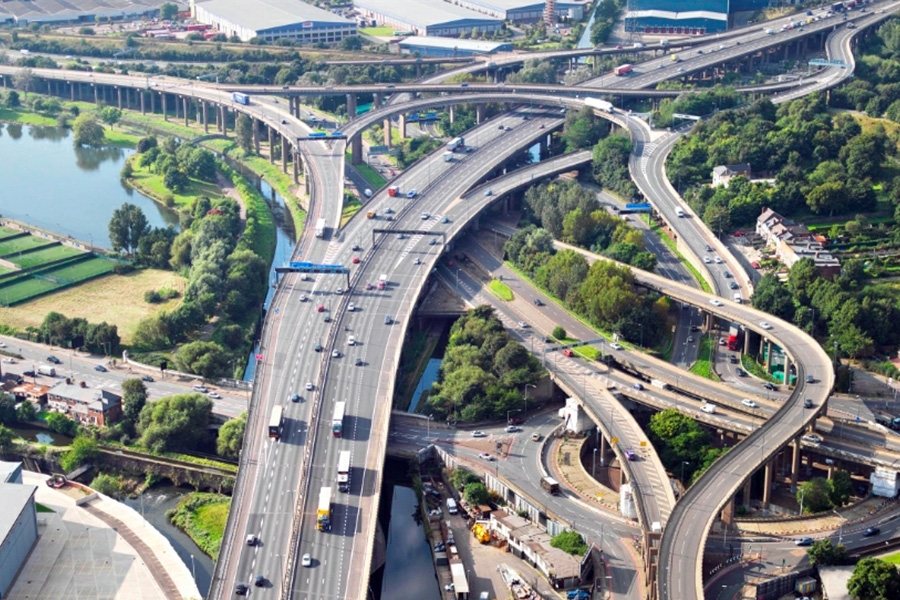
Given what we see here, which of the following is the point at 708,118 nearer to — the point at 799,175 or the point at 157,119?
the point at 799,175

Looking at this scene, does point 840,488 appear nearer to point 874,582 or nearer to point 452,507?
point 874,582

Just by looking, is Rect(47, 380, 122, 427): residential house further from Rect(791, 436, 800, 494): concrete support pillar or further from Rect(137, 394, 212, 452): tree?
Rect(791, 436, 800, 494): concrete support pillar

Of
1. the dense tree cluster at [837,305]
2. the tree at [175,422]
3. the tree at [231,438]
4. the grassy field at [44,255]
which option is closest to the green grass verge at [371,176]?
the grassy field at [44,255]

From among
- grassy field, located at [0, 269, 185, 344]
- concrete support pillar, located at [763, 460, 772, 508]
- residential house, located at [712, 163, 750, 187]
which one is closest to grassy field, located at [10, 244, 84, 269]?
grassy field, located at [0, 269, 185, 344]

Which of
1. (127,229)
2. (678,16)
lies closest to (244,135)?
(127,229)

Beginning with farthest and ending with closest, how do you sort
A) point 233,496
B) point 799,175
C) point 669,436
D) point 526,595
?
point 799,175
point 669,436
point 233,496
point 526,595

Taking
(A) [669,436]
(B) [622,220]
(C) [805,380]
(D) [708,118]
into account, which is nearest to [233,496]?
(A) [669,436]

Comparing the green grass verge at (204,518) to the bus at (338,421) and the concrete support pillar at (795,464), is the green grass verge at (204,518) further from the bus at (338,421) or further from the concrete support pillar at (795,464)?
the concrete support pillar at (795,464)
